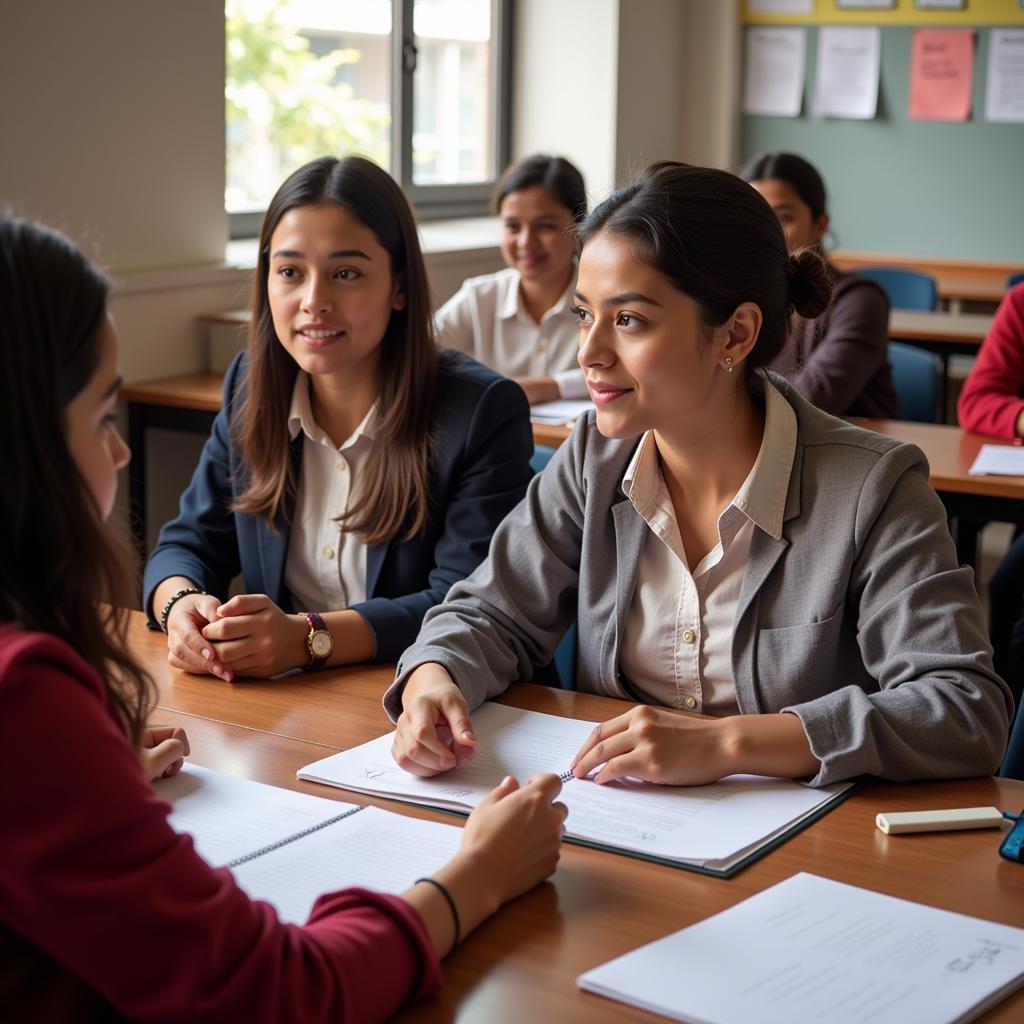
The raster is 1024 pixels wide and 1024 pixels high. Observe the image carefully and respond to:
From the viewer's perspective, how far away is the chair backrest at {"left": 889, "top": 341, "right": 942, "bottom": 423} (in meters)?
3.60

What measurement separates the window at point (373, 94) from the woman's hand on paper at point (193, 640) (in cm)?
224

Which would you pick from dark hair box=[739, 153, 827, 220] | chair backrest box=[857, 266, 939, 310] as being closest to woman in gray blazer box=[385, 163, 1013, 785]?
dark hair box=[739, 153, 827, 220]

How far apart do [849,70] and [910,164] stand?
1.48 feet

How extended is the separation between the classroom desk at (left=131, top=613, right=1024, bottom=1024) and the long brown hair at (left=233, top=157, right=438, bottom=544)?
1.59 ft

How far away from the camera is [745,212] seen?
1.57 m

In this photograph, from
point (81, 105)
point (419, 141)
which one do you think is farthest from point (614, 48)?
point (81, 105)

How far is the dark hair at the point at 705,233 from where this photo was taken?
5.08 feet

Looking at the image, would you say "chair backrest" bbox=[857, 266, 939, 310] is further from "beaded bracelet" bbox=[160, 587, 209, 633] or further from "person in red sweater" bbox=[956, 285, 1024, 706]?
"beaded bracelet" bbox=[160, 587, 209, 633]

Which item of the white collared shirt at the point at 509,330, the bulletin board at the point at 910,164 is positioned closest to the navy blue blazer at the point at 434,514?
the white collared shirt at the point at 509,330

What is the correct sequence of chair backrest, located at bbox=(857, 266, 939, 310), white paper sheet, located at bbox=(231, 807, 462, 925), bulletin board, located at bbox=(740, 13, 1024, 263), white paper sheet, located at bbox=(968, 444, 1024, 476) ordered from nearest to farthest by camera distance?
1. white paper sheet, located at bbox=(231, 807, 462, 925)
2. white paper sheet, located at bbox=(968, 444, 1024, 476)
3. chair backrest, located at bbox=(857, 266, 939, 310)
4. bulletin board, located at bbox=(740, 13, 1024, 263)

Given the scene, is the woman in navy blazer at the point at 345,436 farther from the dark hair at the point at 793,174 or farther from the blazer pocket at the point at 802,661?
the dark hair at the point at 793,174

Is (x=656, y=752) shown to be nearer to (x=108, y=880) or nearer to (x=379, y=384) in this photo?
(x=108, y=880)

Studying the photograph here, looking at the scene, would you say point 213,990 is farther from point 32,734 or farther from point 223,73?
point 223,73

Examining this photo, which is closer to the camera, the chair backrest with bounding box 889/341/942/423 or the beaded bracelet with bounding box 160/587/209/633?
the beaded bracelet with bounding box 160/587/209/633
